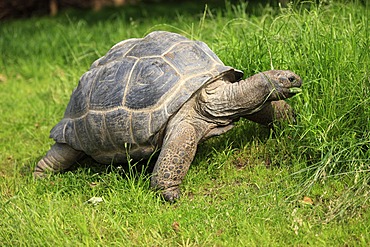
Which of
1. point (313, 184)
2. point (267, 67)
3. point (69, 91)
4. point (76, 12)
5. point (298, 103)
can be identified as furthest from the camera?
point (76, 12)

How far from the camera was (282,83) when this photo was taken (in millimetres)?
4102

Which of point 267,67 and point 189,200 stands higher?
point 267,67

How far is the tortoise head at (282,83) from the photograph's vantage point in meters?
4.10

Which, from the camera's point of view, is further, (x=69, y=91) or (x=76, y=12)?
(x=76, y=12)

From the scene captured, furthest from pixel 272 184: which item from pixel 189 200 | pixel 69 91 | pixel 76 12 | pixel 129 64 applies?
pixel 76 12

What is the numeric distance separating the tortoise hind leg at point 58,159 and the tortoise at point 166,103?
123 millimetres

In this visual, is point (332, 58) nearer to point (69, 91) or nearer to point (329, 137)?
point (329, 137)

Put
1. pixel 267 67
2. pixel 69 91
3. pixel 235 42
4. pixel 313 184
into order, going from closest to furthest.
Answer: pixel 313 184
pixel 267 67
pixel 235 42
pixel 69 91

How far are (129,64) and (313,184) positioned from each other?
5.19 ft

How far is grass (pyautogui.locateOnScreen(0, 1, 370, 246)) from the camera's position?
11.5ft

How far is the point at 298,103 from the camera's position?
4.47m

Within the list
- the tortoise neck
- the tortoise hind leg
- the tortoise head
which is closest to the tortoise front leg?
the tortoise neck

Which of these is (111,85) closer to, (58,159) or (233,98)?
(58,159)

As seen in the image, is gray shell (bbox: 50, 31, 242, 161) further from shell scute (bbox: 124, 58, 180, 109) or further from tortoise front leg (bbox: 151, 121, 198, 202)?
tortoise front leg (bbox: 151, 121, 198, 202)
